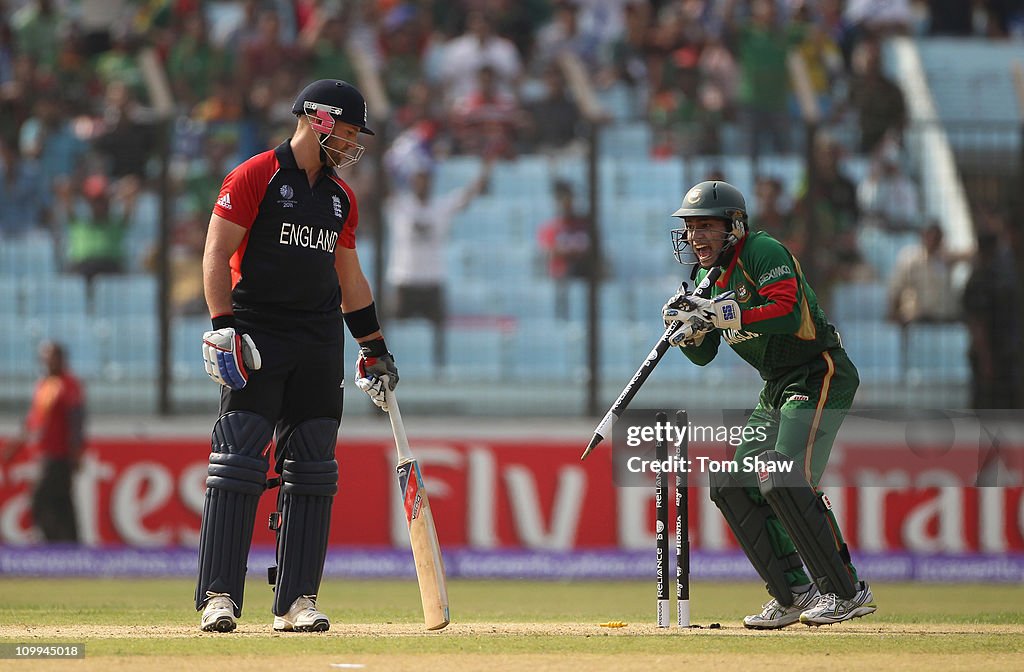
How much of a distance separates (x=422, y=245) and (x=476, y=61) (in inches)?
150

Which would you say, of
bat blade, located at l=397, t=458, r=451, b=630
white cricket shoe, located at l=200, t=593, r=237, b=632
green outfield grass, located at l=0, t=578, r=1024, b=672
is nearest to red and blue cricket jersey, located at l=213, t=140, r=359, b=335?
bat blade, located at l=397, t=458, r=451, b=630

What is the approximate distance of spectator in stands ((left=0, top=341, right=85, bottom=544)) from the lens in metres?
12.9

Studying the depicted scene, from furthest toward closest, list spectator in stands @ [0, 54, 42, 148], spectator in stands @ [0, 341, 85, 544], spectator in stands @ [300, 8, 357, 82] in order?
1. spectator in stands @ [300, 8, 357, 82]
2. spectator in stands @ [0, 54, 42, 148]
3. spectator in stands @ [0, 341, 85, 544]

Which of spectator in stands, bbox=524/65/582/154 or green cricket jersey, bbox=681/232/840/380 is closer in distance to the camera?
green cricket jersey, bbox=681/232/840/380

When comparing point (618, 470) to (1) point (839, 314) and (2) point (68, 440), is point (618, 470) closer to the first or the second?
(1) point (839, 314)

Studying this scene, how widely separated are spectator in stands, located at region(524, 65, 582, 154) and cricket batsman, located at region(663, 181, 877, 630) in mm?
6324

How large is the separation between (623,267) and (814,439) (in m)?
6.29

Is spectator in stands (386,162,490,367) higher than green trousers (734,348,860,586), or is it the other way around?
spectator in stands (386,162,490,367)

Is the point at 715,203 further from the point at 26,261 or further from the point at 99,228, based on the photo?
the point at 26,261

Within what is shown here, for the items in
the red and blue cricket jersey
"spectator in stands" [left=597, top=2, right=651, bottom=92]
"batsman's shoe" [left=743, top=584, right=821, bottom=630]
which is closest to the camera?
the red and blue cricket jersey

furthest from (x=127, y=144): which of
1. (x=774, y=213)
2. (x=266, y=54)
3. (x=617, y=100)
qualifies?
(x=774, y=213)

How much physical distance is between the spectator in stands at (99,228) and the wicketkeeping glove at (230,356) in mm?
7318

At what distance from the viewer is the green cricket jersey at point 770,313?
6.96m

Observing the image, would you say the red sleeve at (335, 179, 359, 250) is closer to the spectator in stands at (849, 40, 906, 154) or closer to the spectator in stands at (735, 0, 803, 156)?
the spectator in stands at (735, 0, 803, 156)
